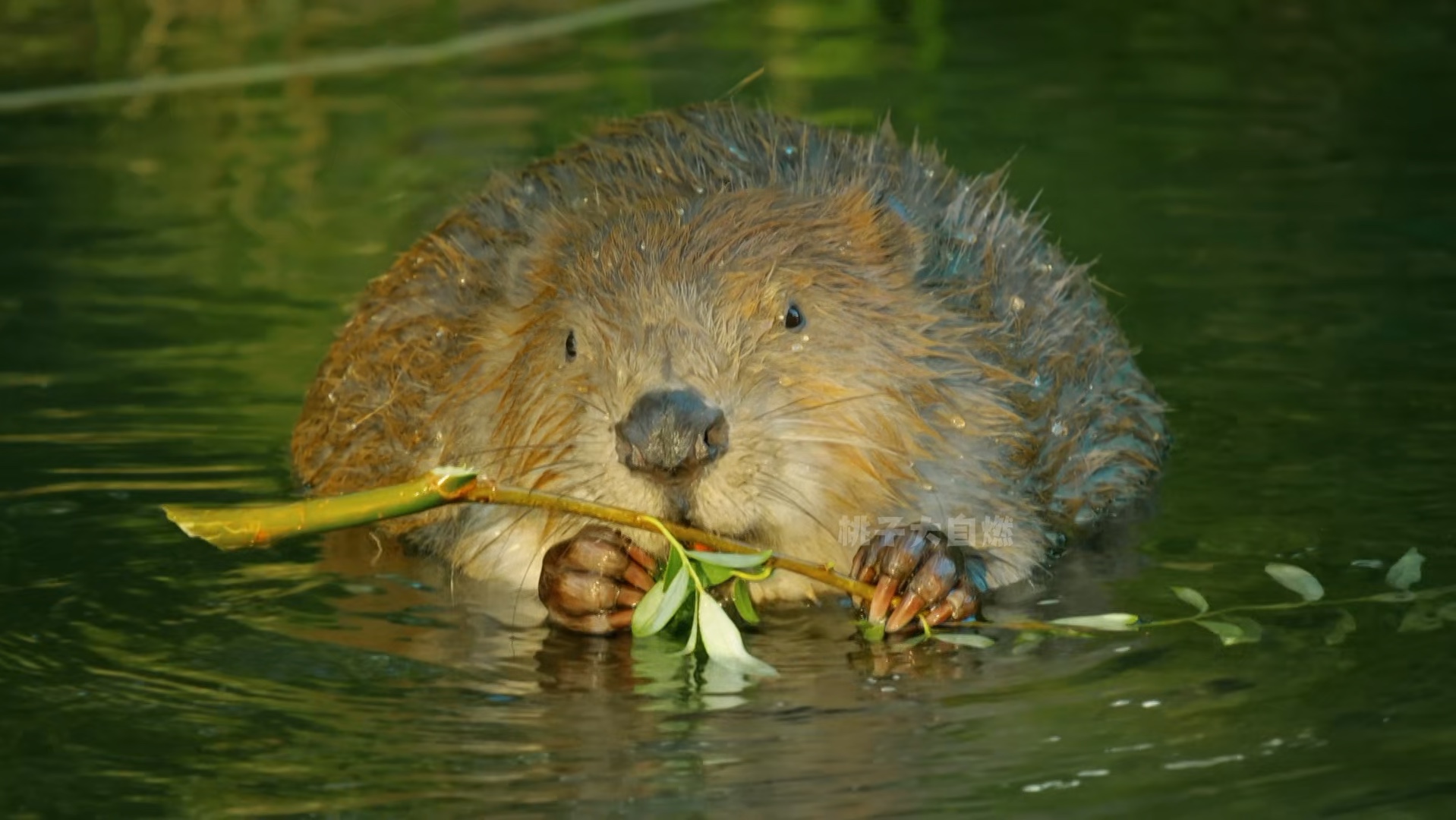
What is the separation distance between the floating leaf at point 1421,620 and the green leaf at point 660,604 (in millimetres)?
1438

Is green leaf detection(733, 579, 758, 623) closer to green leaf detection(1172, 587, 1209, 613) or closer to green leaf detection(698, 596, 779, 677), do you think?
green leaf detection(698, 596, 779, 677)

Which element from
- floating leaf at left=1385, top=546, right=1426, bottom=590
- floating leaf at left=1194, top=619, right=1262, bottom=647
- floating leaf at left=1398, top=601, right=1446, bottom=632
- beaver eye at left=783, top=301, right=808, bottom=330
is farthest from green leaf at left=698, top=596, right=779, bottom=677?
floating leaf at left=1385, top=546, right=1426, bottom=590

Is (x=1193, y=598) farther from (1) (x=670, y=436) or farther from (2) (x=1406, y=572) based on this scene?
(1) (x=670, y=436)

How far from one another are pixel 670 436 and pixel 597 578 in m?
0.63

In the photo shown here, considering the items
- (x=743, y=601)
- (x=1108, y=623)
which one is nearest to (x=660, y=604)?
(x=743, y=601)

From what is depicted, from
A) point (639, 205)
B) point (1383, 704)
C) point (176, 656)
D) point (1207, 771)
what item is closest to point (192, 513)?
point (176, 656)

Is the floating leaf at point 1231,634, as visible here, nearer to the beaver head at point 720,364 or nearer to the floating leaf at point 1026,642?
the floating leaf at point 1026,642

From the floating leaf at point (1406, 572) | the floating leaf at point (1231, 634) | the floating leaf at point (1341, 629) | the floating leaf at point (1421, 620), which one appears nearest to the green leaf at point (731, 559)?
the floating leaf at point (1231, 634)

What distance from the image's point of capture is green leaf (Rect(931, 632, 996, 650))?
5.04 m

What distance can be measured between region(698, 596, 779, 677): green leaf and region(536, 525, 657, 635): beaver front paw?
288mm

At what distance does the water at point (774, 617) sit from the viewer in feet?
14.2

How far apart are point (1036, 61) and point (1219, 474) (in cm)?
675

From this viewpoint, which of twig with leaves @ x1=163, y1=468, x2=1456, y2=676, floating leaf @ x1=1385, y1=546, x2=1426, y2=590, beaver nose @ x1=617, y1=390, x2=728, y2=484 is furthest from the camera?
floating leaf @ x1=1385, y1=546, x2=1426, y2=590

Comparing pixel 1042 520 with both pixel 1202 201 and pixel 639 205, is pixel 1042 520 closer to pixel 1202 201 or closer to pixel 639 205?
pixel 639 205
